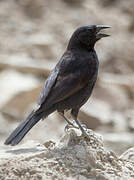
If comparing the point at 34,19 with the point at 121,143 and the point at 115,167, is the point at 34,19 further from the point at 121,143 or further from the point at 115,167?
→ the point at 115,167

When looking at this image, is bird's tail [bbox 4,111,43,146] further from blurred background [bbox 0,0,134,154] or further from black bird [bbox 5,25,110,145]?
blurred background [bbox 0,0,134,154]

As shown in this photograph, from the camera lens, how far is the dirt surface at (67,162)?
4680 mm

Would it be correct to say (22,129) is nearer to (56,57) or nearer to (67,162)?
(67,162)

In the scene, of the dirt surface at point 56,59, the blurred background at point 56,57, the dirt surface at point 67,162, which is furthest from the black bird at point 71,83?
the blurred background at point 56,57

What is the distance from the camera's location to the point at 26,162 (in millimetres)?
4754

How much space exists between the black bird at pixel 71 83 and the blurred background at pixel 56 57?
4569mm

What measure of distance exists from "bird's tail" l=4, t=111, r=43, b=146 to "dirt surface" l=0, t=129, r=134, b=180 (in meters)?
0.10

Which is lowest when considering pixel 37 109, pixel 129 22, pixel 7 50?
pixel 37 109

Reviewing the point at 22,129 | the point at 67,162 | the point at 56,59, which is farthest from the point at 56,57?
the point at 67,162

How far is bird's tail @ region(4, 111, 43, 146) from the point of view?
17.1 ft

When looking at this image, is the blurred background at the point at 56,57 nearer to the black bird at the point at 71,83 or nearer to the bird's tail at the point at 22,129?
the black bird at the point at 71,83

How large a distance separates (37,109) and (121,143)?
324cm

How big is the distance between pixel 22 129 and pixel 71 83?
2.34ft

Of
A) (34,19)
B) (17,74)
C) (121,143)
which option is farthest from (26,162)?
(34,19)
